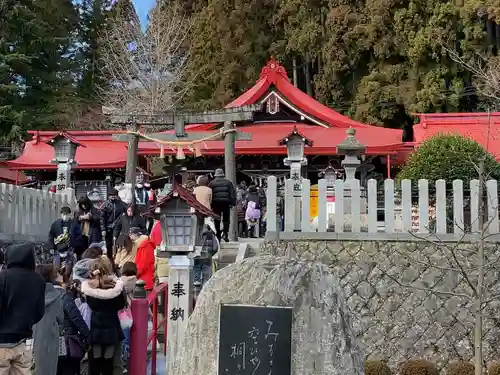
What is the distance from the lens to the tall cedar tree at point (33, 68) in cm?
2644

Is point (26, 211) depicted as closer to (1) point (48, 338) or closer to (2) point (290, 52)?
(1) point (48, 338)

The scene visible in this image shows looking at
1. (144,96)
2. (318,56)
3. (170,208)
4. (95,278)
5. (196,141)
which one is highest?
(318,56)

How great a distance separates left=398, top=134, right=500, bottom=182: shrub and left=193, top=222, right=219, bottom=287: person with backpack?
4.03 m

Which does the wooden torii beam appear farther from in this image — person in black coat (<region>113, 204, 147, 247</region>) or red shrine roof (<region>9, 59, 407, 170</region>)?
person in black coat (<region>113, 204, 147, 247</region>)

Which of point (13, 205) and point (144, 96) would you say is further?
point (144, 96)

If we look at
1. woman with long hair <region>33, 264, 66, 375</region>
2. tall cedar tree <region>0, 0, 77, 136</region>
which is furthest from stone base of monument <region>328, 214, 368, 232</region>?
tall cedar tree <region>0, 0, 77, 136</region>

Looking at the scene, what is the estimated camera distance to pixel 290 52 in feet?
92.7

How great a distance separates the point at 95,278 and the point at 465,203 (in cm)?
547

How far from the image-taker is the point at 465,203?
28.8ft

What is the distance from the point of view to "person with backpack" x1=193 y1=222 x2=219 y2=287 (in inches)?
320

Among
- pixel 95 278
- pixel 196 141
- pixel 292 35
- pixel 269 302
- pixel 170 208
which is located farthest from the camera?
pixel 292 35

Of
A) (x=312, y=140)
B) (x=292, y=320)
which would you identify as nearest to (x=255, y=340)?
(x=292, y=320)

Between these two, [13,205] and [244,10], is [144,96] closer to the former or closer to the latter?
[244,10]

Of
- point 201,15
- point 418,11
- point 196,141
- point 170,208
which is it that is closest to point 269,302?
point 170,208
